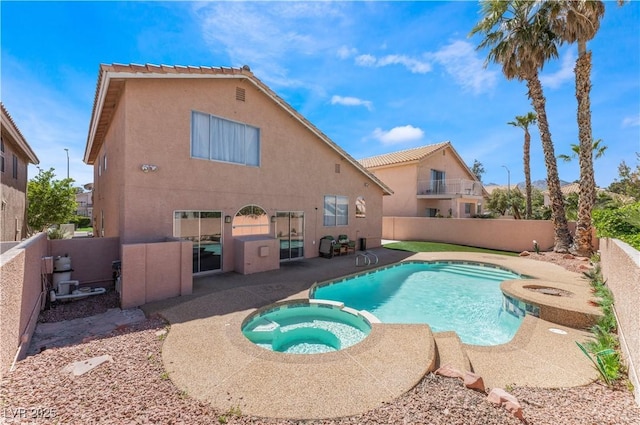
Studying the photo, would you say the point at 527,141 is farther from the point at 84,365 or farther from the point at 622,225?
the point at 84,365

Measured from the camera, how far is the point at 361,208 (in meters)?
20.0

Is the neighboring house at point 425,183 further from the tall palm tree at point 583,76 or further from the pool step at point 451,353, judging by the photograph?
the pool step at point 451,353

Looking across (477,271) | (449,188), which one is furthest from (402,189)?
(477,271)

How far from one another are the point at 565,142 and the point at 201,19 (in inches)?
1062

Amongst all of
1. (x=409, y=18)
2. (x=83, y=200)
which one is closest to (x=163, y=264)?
(x=409, y=18)

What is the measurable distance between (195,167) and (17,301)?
7297mm

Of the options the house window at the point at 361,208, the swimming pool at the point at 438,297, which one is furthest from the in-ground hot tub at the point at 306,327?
the house window at the point at 361,208

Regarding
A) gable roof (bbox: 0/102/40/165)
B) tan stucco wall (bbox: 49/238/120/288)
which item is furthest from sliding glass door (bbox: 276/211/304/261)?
gable roof (bbox: 0/102/40/165)

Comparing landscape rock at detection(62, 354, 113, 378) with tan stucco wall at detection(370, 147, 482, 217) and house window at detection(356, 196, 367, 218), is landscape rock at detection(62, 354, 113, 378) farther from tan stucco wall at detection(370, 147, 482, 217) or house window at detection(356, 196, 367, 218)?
tan stucco wall at detection(370, 147, 482, 217)

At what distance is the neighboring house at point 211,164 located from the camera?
10070 millimetres

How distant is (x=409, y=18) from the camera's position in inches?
491

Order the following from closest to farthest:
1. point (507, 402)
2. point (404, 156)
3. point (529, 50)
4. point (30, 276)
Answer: point (507, 402), point (30, 276), point (529, 50), point (404, 156)

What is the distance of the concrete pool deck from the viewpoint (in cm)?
425

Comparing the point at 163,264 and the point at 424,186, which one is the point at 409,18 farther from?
the point at 424,186
